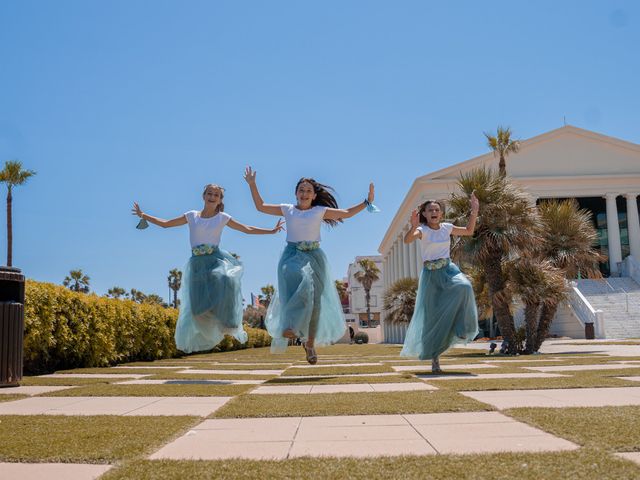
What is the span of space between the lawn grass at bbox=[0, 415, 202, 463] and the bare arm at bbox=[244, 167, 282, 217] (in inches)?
181

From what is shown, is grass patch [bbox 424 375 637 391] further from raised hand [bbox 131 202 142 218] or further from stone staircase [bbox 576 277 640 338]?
stone staircase [bbox 576 277 640 338]

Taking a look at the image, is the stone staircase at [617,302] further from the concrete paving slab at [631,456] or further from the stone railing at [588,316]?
the concrete paving slab at [631,456]

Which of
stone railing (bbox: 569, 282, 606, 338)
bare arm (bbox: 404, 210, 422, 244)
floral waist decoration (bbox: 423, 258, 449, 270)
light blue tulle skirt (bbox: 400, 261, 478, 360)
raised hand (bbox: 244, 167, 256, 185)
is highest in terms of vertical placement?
raised hand (bbox: 244, 167, 256, 185)

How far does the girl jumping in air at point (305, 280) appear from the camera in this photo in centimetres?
733

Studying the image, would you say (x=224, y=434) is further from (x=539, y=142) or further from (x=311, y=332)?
(x=539, y=142)

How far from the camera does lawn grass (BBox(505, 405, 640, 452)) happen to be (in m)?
2.85

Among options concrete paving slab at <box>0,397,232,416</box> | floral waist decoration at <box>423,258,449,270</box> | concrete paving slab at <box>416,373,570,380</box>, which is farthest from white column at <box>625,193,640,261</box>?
concrete paving slab at <box>0,397,232,416</box>

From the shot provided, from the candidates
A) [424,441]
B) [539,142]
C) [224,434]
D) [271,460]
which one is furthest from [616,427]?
[539,142]

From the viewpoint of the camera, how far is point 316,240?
26.3 feet

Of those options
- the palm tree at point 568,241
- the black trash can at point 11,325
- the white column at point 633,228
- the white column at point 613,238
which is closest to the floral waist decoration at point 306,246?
the black trash can at point 11,325

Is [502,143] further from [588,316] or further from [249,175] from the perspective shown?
[249,175]

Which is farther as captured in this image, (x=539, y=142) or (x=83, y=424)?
(x=539, y=142)

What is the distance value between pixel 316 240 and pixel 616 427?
5.16 metres

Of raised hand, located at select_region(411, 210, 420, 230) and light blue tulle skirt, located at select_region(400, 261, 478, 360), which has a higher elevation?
raised hand, located at select_region(411, 210, 420, 230)
